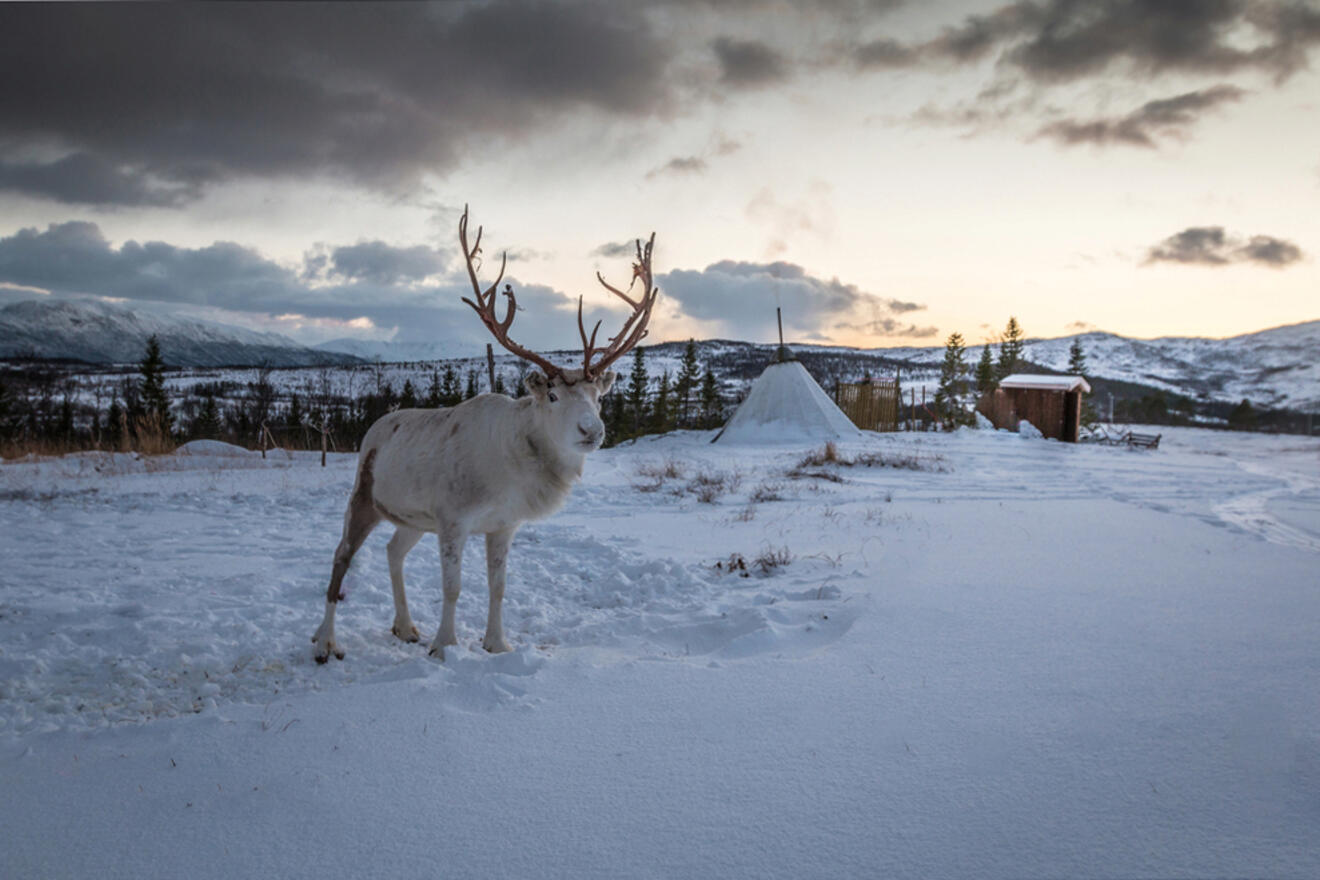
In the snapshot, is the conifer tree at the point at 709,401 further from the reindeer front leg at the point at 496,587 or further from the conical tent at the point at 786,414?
the reindeer front leg at the point at 496,587

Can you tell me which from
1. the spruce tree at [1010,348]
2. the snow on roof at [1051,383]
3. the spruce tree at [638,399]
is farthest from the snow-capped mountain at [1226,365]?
the spruce tree at [638,399]

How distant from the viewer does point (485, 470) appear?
3.51 m

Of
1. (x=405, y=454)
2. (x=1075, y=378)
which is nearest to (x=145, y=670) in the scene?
(x=405, y=454)

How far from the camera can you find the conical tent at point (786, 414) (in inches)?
795

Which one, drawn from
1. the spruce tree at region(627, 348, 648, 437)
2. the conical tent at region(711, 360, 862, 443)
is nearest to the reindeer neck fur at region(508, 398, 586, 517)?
the conical tent at region(711, 360, 862, 443)

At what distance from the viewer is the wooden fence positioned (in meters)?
24.5

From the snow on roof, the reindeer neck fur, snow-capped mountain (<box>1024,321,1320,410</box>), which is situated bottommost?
the reindeer neck fur

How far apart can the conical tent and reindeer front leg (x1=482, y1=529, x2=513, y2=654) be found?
16657mm

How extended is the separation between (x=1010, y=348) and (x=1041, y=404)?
54.4 ft

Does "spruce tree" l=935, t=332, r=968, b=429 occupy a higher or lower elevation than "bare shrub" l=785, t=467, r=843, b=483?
higher

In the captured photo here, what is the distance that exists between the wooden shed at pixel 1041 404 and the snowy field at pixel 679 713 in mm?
24406

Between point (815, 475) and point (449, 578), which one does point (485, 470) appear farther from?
point (815, 475)

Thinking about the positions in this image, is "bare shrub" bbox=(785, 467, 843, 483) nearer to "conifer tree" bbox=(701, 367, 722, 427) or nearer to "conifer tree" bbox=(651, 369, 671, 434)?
"conifer tree" bbox=(651, 369, 671, 434)

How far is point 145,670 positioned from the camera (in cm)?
319
